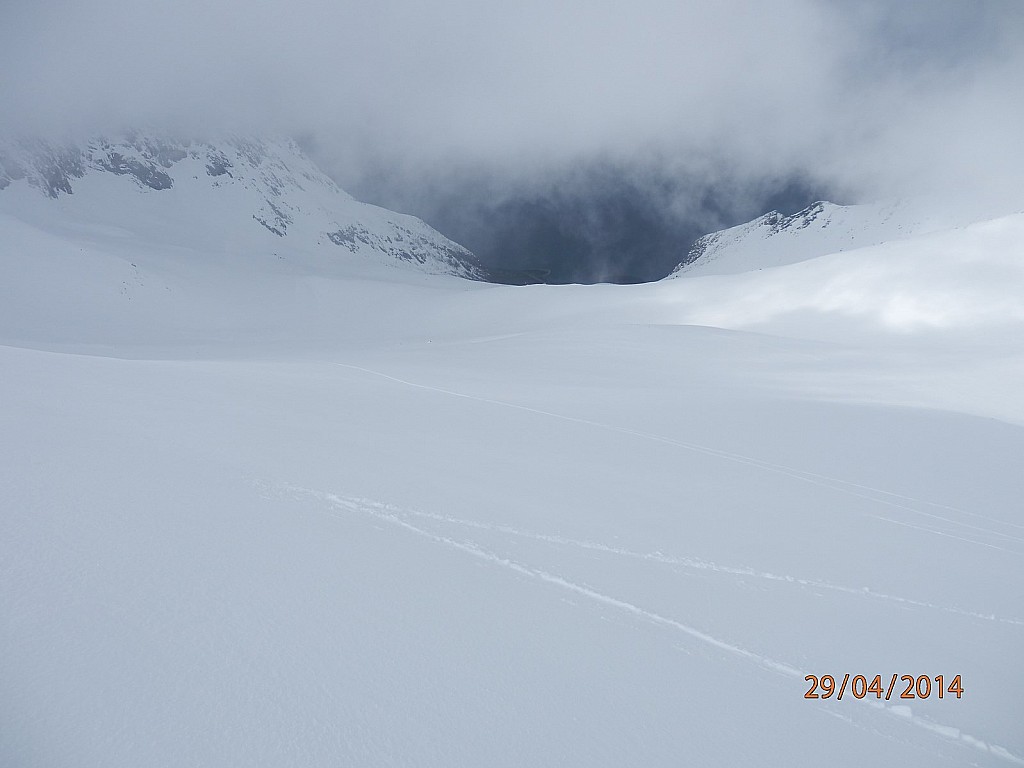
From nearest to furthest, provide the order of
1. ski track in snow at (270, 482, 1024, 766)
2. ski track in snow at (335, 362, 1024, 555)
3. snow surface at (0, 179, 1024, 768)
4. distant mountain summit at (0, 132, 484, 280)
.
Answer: snow surface at (0, 179, 1024, 768)
ski track in snow at (270, 482, 1024, 766)
ski track in snow at (335, 362, 1024, 555)
distant mountain summit at (0, 132, 484, 280)

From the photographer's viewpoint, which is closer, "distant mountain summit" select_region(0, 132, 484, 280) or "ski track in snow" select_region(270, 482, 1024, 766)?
"ski track in snow" select_region(270, 482, 1024, 766)

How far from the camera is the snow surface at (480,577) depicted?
6.81ft

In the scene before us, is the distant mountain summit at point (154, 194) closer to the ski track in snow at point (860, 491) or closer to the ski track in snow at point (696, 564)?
the ski track in snow at point (860, 491)

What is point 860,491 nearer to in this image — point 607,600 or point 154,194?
point 607,600

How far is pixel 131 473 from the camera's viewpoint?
4.03m

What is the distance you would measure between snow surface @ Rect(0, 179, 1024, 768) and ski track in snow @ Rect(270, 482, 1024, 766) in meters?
0.02

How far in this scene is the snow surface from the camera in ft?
6.81

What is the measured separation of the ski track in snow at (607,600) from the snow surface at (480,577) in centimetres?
2
